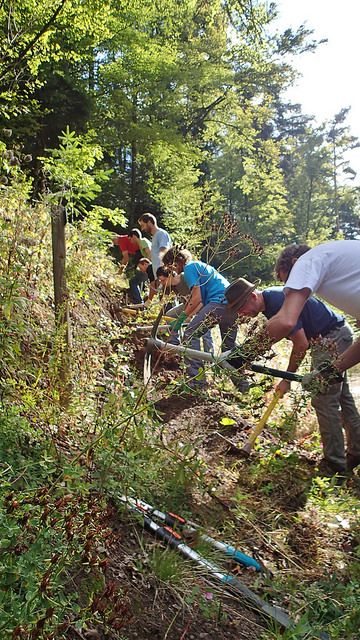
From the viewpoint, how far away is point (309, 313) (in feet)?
12.7

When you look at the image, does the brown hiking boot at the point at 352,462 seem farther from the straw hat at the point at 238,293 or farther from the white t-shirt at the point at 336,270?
the straw hat at the point at 238,293

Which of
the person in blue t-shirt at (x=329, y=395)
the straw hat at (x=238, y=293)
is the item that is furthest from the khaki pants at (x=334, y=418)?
the straw hat at (x=238, y=293)

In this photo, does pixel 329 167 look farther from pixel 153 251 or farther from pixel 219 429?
pixel 219 429

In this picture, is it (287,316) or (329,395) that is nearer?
(287,316)

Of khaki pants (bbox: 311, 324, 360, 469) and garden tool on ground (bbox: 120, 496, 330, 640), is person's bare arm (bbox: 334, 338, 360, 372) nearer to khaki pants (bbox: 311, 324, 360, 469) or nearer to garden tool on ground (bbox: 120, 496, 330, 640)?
khaki pants (bbox: 311, 324, 360, 469)

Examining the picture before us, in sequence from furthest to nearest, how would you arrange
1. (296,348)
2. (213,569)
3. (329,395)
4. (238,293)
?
(329,395), (296,348), (238,293), (213,569)

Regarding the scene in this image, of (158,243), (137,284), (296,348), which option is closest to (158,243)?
(158,243)

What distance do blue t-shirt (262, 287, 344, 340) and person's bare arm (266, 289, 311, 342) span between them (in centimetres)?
58

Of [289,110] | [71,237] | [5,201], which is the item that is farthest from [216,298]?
[289,110]

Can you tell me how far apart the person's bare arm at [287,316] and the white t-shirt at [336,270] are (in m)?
0.07

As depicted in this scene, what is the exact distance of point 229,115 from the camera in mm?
19891

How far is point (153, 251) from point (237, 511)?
470cm

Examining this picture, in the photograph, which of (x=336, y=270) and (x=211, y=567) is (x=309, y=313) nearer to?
(x=336, y=270)

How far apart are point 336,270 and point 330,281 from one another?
8 centimetres
